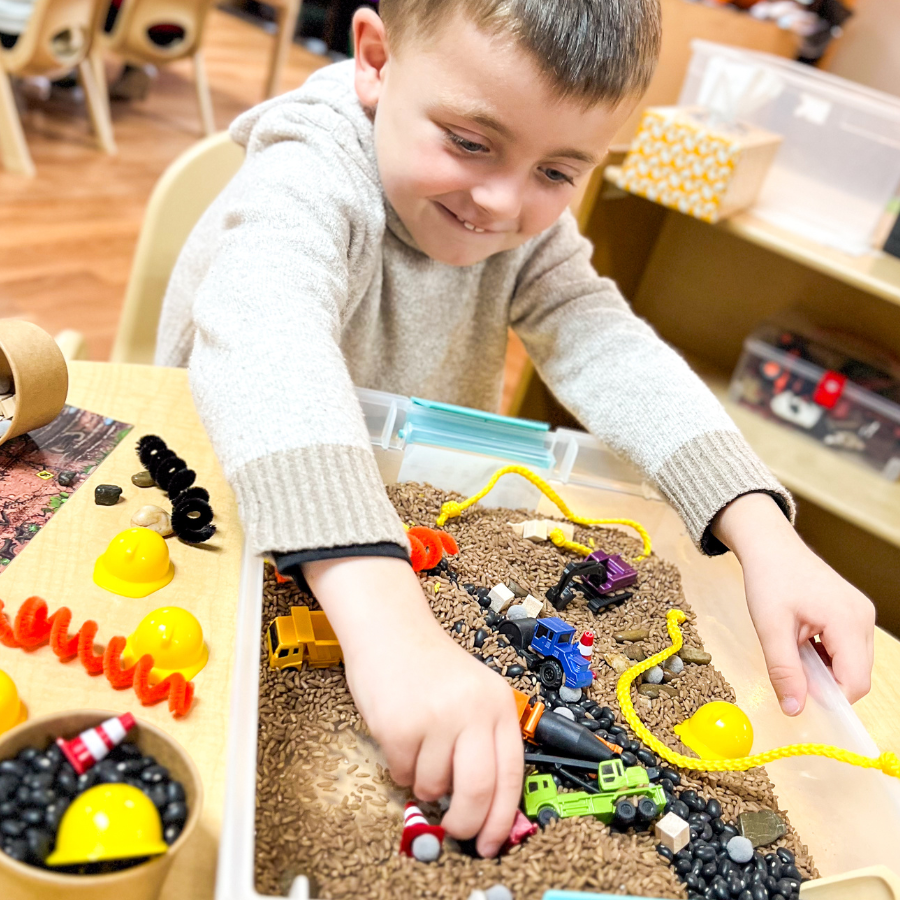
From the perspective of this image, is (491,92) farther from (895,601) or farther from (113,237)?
(113,237)

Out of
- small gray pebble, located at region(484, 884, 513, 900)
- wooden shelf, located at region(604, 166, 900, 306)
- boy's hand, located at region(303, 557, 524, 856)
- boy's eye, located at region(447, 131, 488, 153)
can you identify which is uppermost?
boy's eye, located at region(447, 131, 488, 153)

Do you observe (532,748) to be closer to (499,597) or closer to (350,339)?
(499,597)

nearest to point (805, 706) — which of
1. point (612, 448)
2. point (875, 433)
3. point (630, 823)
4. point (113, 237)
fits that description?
point (630, 823)

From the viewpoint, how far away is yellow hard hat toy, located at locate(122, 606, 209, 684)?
0.51m

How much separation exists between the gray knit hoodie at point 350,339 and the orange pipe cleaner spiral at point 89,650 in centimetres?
10

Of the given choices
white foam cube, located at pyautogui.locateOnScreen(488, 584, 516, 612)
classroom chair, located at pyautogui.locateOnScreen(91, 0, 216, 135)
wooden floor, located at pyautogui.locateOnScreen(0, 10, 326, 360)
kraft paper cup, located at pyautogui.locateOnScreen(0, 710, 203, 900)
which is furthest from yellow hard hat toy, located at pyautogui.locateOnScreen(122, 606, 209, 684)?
classroom chair, located at pyautogui.locateOnScreen(91, 0, 216, 135)

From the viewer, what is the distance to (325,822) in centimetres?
47

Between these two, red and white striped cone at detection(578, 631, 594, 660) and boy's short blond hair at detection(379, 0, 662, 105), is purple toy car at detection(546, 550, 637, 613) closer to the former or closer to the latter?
red and white striped cone at detection(578, 631, 594, 660)

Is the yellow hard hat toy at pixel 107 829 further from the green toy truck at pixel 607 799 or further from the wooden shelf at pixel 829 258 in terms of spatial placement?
the wooden shelf at pixel 829 258

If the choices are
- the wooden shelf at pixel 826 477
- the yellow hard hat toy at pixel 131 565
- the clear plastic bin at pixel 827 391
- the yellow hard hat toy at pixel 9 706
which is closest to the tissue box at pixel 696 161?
the clear plastic bin at pixel 827 391

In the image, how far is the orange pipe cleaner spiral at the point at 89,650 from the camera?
0.49m

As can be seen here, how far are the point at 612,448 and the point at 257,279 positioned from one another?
1.26 feet

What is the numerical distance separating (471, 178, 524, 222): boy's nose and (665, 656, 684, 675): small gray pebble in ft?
1.25

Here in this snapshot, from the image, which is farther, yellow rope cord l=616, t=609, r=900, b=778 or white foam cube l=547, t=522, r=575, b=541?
white foam cube l=547, t=522, r=575, b=541
